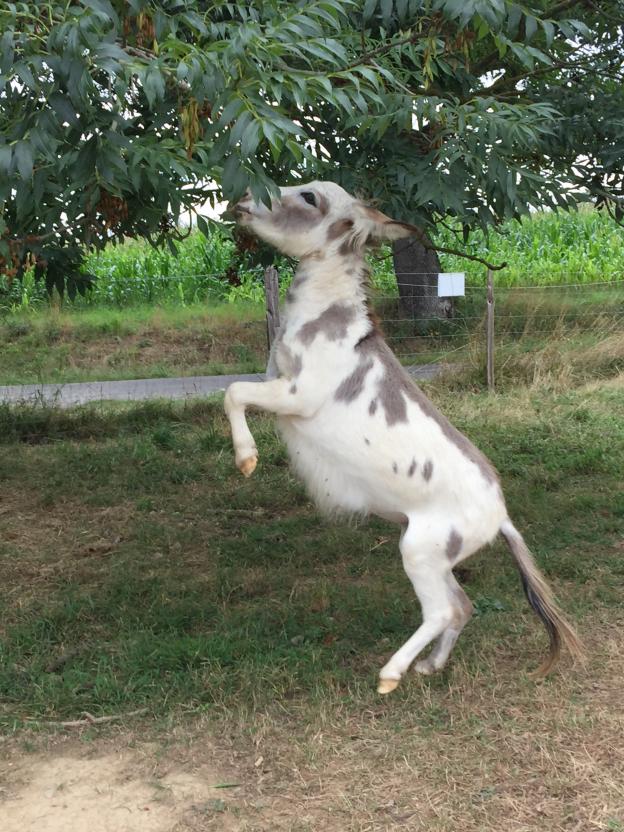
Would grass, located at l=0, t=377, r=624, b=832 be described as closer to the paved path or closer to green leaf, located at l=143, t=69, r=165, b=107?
green leaf, located at l=143, t=69, r=165, b=107

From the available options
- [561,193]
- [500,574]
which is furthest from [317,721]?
[561,193]

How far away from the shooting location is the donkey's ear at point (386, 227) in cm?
441

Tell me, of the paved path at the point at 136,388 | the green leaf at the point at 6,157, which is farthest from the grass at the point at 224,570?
the paved path at the point at 136,388

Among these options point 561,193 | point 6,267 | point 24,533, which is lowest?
point 24,533

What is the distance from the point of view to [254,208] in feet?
14.5

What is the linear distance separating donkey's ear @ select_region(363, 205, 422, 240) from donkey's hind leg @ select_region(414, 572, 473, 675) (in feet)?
5.19

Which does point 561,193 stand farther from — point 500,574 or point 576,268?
point 576,268

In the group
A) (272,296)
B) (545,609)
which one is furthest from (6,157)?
(272,296)

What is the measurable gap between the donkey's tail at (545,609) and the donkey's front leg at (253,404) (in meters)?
1.14

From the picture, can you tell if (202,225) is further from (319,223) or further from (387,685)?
(387,685)

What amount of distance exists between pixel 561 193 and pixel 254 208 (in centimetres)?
209

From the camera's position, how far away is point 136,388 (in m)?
14.3

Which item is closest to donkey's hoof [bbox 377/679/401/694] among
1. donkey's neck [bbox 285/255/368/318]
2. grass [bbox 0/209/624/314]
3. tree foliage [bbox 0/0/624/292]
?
donkey's neck [bbox 285/255/368/318]

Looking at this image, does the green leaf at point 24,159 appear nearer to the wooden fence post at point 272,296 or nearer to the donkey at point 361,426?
the donkey at point 361,426
